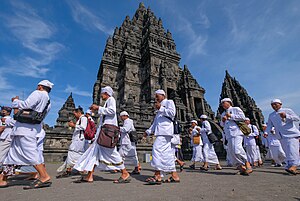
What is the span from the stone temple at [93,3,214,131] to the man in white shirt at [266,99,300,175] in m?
17.6

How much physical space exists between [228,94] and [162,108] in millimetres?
31215

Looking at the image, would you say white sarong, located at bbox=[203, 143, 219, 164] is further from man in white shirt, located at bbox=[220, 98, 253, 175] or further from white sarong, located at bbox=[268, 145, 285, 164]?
white sarong, located at bbox=[268, 145, 285, 164]

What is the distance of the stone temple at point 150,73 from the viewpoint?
28562 mm

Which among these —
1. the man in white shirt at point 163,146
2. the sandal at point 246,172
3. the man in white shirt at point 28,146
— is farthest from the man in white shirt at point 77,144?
the sandal at point 246,172

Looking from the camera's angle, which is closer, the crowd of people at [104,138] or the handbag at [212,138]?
the crowd of people at [104,138]

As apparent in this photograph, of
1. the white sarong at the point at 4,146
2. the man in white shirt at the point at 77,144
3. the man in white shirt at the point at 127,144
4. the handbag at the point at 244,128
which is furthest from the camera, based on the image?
the man in white shirt at the point at 127,144

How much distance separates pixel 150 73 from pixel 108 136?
88.7ft

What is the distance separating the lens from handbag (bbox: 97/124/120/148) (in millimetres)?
3619

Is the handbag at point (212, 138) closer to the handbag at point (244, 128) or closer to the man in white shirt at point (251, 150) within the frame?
the man in white shirt at point (251, 150)

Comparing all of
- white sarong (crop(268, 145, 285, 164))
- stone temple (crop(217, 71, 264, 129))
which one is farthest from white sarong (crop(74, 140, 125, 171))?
stone temple (crop(217, 71, 264, 129))

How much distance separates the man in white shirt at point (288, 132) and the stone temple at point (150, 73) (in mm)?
17636

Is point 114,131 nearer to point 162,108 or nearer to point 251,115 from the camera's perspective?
point 162,108

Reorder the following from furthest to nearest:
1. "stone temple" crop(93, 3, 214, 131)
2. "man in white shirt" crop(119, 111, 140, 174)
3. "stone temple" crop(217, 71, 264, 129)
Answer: "stone temple" crop(93, 3, 214, 131) < "stone temple" crop(217, 71, 264, 129) < "man in white shirt" crop(119, 111, 140, 174)

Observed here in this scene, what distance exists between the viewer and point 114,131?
12.3 ft
